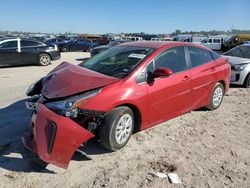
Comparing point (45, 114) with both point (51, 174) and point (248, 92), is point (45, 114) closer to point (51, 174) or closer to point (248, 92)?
point (51, 174)

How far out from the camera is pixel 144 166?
148 inches

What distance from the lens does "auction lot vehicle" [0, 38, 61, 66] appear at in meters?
13.3

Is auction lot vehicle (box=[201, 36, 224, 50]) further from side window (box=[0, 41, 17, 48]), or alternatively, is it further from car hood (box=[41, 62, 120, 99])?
car hood (box=[41, 62, 120, 99])

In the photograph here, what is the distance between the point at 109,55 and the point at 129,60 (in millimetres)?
694

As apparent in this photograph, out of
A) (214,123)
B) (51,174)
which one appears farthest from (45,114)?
(214,123)

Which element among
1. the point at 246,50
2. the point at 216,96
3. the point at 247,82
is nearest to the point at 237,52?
the point at 246,50

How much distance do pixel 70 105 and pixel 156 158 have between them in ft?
4.80

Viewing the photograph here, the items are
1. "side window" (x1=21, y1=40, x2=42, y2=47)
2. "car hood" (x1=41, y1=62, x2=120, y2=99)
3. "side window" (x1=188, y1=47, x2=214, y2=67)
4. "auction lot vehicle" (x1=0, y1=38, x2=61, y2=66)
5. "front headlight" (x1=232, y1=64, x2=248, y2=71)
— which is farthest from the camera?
"side window" (x1=21, y1=40, x2=42, y2=47)

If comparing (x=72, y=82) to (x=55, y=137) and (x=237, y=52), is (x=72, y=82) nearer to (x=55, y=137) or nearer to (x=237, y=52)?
(x=55, y=137)

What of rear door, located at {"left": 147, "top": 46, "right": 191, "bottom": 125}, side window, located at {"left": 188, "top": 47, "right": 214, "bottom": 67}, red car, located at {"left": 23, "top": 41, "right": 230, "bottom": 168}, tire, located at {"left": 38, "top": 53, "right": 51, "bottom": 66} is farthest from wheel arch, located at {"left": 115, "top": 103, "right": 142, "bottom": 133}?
tire, located at {"left": 38, "top": 53, "right": 51, "bottom": 66}

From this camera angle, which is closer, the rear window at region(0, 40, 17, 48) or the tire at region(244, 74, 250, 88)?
the tire at region(244, 74, 250, 88)

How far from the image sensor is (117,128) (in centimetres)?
399

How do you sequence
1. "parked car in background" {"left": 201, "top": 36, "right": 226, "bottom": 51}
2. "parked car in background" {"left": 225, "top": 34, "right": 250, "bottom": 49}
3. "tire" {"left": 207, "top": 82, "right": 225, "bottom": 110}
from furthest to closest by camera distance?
"parked car in background" {"left": 201, "top": 36, "right": 226, "bottom": 51}, "parked car in background" {"left": 225, "top": 34, "right": 250, "bottom": 49}, "tire" {"left": 207, "top": 82, "right": 225, "bottom": 110}

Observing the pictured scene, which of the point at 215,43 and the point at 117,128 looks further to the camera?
the point at 215,43
